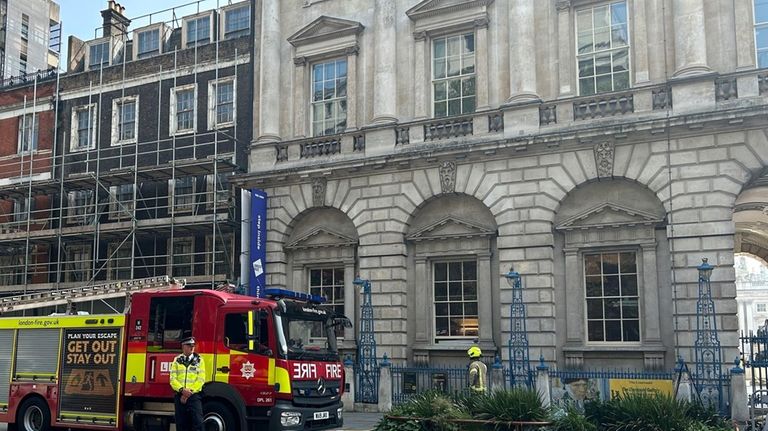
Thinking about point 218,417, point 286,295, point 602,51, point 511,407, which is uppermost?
point 602,51

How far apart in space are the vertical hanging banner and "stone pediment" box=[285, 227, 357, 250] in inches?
34.0

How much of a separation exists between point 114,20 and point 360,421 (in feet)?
77.0

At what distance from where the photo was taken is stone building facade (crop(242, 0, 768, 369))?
63.9ft

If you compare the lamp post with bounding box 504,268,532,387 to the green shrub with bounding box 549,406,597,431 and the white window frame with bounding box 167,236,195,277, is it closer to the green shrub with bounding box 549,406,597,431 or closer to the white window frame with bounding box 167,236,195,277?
the green shrub with bounding box 549,406,597,431

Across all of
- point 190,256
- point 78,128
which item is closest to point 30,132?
point 78,128

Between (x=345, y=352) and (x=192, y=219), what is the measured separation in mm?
7514

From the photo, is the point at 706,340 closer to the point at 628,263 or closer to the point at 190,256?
the point at 628,263

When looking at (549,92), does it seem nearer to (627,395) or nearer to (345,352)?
(345,352)

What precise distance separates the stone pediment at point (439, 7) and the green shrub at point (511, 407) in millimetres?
14180

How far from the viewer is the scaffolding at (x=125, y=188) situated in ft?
89.5

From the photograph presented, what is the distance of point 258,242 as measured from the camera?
81.5 feet

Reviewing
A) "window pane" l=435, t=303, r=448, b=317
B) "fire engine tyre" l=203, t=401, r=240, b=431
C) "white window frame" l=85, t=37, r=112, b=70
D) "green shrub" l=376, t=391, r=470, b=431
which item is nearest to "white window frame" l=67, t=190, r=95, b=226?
"white window frame" l=85, t=37, r=112, b=70

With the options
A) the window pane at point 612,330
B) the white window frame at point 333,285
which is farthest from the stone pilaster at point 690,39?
the white window frame at point 333,285

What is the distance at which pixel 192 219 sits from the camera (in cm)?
2677
